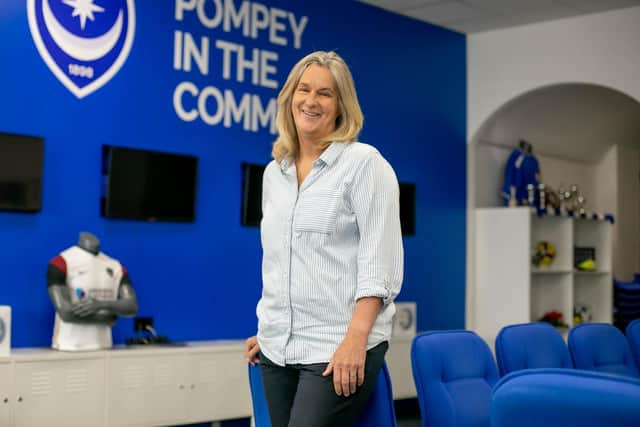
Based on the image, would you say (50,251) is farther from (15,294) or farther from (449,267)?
(449,267)

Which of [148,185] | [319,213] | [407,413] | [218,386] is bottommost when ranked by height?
[407,413]

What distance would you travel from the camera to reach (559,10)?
6.67 meters

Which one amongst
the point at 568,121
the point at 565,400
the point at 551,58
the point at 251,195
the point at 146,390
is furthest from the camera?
the point at 568,121

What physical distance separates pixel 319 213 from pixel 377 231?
0.47 feet

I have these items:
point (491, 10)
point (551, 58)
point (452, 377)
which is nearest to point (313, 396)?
point (452, 377)

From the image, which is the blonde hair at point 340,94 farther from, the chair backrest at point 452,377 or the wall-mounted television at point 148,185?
the wall-mounted television at point 148,185

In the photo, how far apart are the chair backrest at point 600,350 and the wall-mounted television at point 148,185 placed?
2.52m

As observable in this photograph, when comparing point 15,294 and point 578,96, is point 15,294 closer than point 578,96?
Yes

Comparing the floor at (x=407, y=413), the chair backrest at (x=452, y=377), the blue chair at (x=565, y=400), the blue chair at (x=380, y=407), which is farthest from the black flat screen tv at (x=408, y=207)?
the blue chair at (x=565, y=400)

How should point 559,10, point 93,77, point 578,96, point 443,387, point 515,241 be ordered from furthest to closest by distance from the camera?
1. point 578,96
2. point 515,241
3. point 559,10
4. point 93,77
5. point 443,387

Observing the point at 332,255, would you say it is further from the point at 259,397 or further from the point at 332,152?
the point at 259,397

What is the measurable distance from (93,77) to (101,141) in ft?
1.18

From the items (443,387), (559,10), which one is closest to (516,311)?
(559,10)

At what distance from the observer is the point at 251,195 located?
5.75 metres
